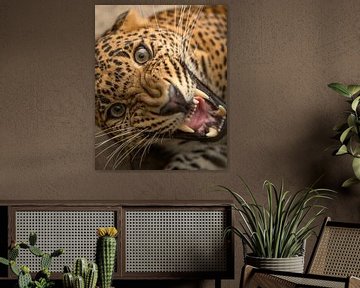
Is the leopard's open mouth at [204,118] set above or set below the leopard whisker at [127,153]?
above

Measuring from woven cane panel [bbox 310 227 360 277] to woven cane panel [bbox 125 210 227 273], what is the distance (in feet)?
2.76

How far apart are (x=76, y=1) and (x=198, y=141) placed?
132cm

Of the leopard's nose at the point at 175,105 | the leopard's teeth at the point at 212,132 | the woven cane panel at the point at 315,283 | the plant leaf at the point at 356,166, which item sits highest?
the leopard's nose at the point at 175,105

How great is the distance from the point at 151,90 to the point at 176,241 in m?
1.12

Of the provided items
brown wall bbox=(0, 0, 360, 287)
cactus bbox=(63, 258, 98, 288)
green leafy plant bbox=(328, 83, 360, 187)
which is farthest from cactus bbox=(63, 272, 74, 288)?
green leafy plant bbox=(328, 83, 360, 187)

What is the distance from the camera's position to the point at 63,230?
16.8 ft

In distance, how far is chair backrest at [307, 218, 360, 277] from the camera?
4.39 metres

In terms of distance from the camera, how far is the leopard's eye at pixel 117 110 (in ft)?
18.2

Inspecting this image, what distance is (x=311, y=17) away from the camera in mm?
5590

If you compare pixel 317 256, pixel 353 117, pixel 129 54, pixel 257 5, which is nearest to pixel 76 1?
pixel 129 54

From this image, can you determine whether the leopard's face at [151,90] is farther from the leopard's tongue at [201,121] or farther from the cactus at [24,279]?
the cactus at [24,279]

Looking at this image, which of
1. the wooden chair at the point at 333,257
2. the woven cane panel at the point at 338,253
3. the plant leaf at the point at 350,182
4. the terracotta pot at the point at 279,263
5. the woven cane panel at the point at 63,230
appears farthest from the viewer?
the plant leaf at the point at 350,182

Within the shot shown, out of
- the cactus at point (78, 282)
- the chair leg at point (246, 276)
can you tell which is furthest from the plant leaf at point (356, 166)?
the cactus at point (78, 282)

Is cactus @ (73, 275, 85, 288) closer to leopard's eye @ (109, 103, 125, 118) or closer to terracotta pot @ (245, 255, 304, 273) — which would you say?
terracotta pot @ (245, 255, 304, 273)
